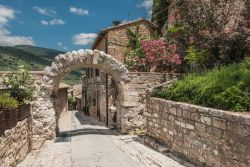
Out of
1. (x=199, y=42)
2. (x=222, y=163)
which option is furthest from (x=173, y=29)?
(x=222, y=163)

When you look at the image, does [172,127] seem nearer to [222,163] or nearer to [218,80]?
[218,80]

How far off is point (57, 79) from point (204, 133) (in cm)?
802

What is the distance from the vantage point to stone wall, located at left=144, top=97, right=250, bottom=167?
6.17m

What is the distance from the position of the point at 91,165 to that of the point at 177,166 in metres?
2.26

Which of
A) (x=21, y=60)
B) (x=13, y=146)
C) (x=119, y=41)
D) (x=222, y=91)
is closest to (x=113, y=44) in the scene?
(x=119, y=41)

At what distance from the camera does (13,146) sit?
7859mm

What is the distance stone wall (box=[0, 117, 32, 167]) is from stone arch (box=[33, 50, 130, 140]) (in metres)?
2.83

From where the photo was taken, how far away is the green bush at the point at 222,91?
7095 mm

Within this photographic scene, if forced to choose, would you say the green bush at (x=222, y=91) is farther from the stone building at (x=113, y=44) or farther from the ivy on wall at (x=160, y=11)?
the ivy on wall at (x=160, y=11)

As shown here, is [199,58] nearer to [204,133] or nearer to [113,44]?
[204,133]

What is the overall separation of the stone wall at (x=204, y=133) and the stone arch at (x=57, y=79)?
369 centimetres

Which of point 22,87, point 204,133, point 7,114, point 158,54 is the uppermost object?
A: point 158,54

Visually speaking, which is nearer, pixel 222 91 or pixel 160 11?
pixel 222 91

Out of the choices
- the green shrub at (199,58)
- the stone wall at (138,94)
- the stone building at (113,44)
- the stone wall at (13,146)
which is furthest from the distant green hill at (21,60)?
the stone wall at (13,146)
